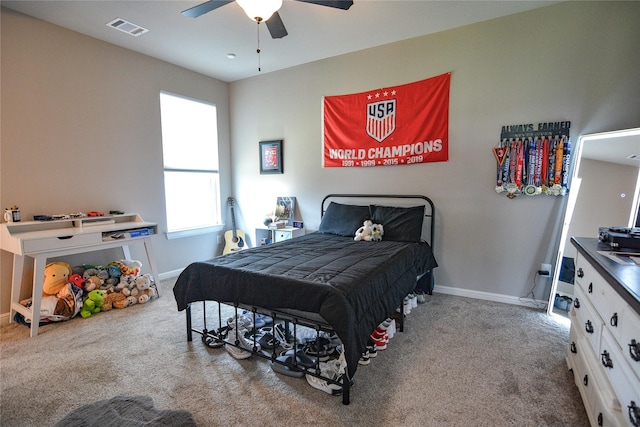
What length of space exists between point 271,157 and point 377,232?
6.79ft

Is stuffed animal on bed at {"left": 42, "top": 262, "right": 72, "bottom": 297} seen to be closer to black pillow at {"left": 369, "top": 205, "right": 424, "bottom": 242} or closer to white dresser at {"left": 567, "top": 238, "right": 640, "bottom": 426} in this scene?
black pillow at {"left": 369, "top": 205, "right": 424, "bottom": 242}

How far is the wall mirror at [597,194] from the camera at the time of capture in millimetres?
2252

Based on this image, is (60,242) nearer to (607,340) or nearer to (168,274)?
(168,274)

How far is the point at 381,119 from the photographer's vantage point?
11.6 ft

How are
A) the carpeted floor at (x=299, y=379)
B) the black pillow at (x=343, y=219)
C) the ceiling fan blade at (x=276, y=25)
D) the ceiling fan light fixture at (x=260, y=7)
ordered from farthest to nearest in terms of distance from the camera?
the black pillow at (x=343, y=219) → the ceiling fan blade at (x=276, y=25) → the ceiling fan light fixture at (x=260, y=7) → the carpeted floor at (x=299, y=379)

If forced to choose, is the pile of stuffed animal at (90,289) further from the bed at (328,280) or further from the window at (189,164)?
the bed at (328,280)

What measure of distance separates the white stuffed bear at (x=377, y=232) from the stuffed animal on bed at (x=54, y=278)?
2.96m

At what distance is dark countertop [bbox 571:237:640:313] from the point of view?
1081 millimetres

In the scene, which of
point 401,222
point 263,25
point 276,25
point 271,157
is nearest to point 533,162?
point 401,222

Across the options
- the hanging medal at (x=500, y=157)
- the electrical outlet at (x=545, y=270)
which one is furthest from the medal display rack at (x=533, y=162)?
the electrical outlet at (x=545, y=270)

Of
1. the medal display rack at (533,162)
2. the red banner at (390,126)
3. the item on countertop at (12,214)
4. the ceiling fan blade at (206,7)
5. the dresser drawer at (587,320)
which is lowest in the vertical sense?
the dresser drawer at (587,320)

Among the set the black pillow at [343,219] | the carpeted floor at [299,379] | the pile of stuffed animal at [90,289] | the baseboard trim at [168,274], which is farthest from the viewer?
the baseboard trim at [168,274]

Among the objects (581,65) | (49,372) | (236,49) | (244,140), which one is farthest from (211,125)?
(581,65)

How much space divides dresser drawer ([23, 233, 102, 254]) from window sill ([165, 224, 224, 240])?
1127mm
